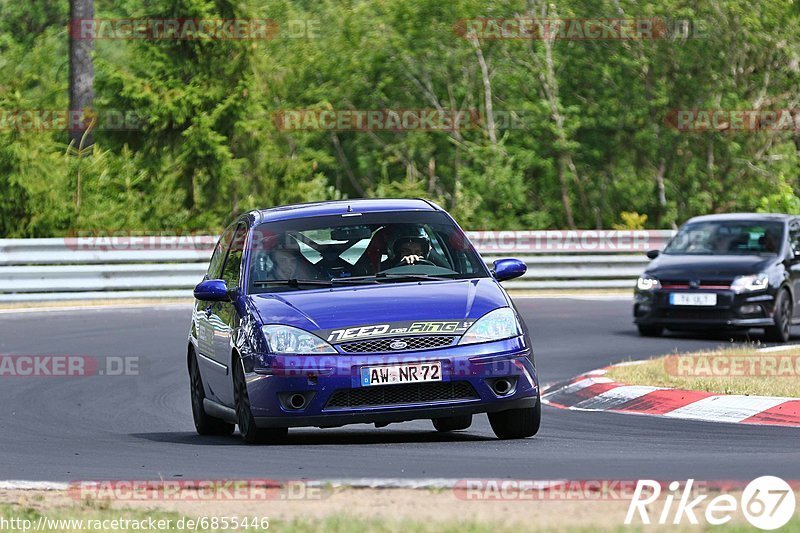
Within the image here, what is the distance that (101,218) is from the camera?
97.7 ft

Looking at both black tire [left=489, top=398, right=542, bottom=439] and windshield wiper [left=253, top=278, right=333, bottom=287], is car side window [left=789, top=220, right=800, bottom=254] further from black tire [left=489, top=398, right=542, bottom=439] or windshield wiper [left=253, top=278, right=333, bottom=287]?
windshield wiper [left=253, top=278, right=333, bottom=287]

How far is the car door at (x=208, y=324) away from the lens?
38.1 feet

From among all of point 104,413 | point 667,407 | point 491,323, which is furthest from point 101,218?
point 491,323

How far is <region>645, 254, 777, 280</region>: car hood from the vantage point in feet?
65.9

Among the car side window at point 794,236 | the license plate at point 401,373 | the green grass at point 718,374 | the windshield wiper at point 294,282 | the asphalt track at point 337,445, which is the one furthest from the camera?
the car side window at point 794,236

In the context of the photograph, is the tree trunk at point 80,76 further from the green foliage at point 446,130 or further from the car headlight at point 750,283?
the car headlight at point 750,283

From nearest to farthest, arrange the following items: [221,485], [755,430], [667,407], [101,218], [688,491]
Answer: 1. [688,491]
2. [221,485]
3. [755,430]
4. [667,407]
5. [101,218]

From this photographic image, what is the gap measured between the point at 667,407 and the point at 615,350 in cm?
600

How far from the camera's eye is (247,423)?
10.3 meters

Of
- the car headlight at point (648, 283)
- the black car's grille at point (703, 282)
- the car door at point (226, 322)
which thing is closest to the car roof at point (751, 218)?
the car headlight at point (648, 283)

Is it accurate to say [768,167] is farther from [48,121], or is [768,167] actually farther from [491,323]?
[491,323]

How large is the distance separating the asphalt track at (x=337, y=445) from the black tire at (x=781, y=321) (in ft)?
7.77

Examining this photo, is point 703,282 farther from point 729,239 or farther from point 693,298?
point 729,239

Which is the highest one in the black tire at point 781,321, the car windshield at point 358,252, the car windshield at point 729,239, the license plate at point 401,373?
the car windshield at point 358,252
